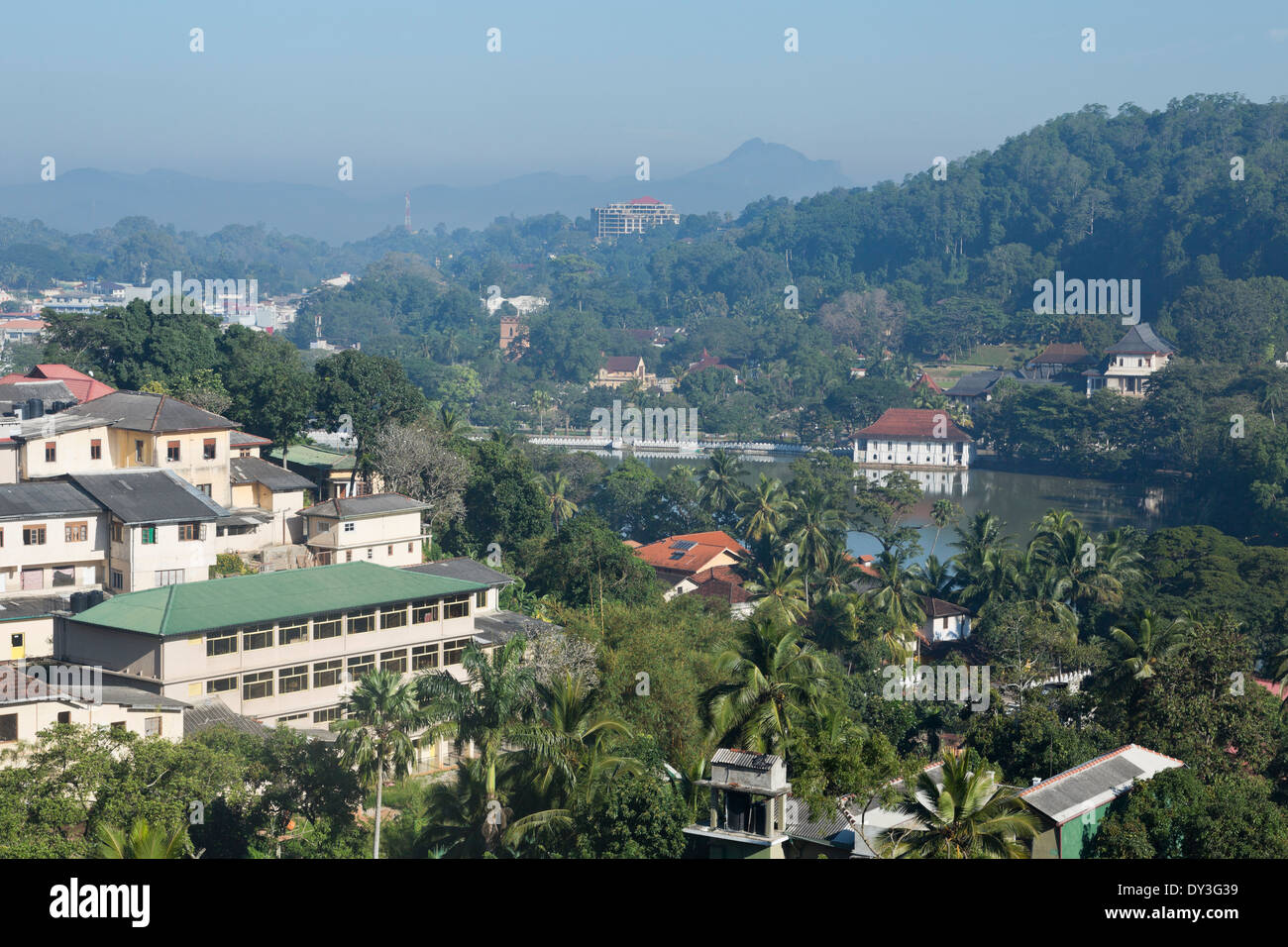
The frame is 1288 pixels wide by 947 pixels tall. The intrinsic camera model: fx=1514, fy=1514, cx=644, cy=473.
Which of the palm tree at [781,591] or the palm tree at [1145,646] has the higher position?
the palm tree at [1145,646]

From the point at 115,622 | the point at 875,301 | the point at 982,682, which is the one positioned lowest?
the point at 982,682

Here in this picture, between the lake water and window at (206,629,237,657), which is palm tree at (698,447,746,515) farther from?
window at (206,629,237,657)

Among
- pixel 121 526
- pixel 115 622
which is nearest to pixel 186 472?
pixel 121 526

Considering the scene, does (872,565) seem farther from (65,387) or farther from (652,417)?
(652,417)

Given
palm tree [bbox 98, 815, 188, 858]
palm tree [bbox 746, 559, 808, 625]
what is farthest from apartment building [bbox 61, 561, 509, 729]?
palm tree [bbox 746, 559, 808, 625]

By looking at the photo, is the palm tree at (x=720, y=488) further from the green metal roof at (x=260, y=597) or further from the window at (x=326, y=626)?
the window at (x=326, y=626)

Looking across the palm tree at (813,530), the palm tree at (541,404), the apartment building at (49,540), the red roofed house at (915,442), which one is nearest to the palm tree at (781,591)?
the palm tree at (813,530)

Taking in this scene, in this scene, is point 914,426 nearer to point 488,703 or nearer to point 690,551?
point 690,551
